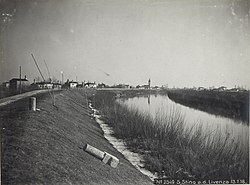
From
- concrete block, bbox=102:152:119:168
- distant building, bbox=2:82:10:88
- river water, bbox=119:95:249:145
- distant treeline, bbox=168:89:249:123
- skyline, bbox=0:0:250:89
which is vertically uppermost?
skyline, bbox=0:0:250:89

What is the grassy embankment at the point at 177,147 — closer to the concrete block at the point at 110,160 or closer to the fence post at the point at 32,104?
the concrete block at the point at 110,160

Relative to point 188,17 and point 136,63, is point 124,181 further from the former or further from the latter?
point 188,17

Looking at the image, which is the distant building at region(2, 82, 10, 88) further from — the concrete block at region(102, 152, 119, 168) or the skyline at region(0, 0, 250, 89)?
the concrete block at region(102, 152, 119, 168)

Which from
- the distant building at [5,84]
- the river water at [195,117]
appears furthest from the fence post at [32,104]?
the river water at [195,117]

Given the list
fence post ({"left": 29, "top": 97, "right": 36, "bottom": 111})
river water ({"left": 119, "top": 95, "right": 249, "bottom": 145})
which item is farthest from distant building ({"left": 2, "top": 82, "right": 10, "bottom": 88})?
river water ({"left": 119, "top": 95, "right": 249, "bottom": 145})

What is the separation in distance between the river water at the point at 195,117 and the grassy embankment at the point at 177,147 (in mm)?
82

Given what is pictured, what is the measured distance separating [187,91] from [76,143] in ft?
5.64

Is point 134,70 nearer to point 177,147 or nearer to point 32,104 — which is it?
point 177,147

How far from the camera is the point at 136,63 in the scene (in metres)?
3.25

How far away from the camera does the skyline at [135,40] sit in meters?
2.95

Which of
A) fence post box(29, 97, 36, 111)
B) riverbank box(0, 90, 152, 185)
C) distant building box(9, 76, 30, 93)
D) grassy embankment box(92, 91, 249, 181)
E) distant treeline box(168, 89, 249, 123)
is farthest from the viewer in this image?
fence post box(29, 97, 36, 111)

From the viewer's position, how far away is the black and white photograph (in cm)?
285

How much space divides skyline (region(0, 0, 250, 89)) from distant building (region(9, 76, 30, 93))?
0.08 meters

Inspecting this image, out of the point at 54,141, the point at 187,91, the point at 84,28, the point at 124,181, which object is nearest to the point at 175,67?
the point at 187,91
